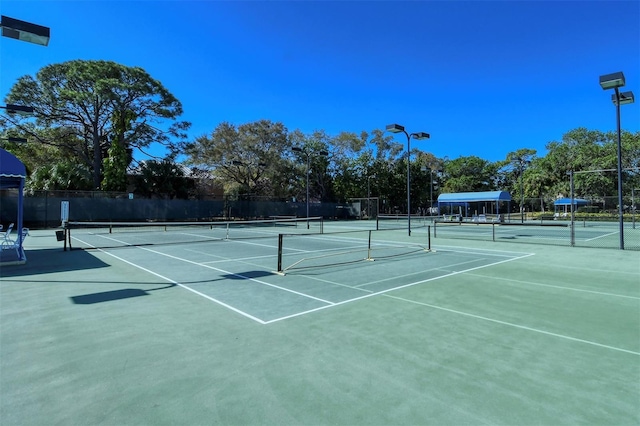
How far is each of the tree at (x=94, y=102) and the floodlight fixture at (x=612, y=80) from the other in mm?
36657

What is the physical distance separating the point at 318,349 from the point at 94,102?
1565 inches

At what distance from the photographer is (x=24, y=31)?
22.8 feet

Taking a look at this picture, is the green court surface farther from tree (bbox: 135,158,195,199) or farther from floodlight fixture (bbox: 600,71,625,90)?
tree (bbox: 135,158,195,199)

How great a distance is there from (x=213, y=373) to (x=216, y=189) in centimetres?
4873

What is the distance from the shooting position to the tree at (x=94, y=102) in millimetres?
32938

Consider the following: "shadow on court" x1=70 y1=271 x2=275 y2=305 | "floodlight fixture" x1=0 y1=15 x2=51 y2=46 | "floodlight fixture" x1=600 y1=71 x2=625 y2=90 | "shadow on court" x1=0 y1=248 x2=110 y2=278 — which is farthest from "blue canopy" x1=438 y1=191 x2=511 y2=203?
"floodlight fixture" x1=0 y1=15 x2=51 y2=46

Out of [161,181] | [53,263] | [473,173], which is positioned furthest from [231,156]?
[473,173]

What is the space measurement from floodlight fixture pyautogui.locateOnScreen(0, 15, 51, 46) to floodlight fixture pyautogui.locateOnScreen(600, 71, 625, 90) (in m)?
16.3

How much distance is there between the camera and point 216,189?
49812mm

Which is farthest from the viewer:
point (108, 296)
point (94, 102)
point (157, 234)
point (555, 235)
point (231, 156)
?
point (231, 156)

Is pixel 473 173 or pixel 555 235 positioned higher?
pixel 473 173

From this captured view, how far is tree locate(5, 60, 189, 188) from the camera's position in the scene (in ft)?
108

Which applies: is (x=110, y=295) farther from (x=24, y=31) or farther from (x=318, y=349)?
(x=24, y=31)

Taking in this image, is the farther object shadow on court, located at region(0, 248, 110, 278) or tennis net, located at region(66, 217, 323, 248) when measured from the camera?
tennis net, located at region(66, 217, 323, 248)
